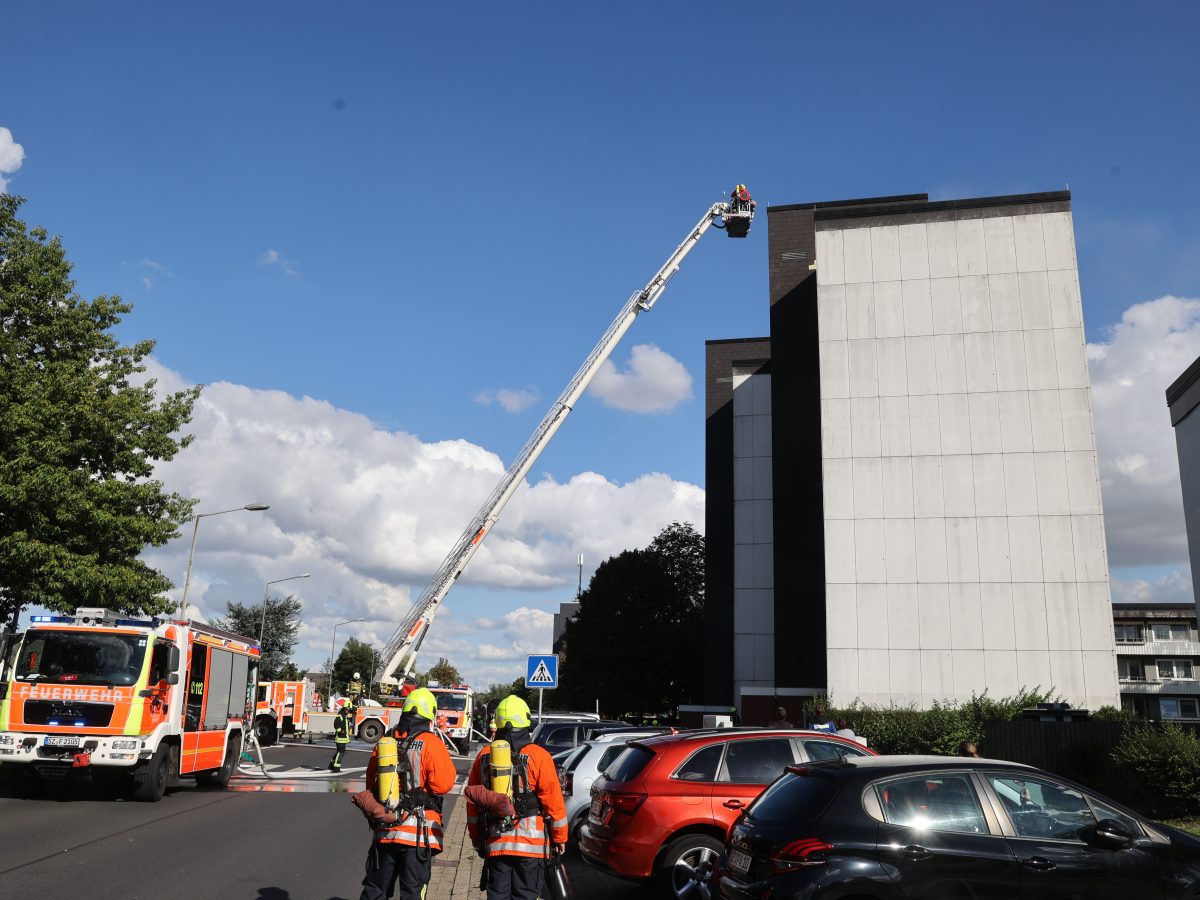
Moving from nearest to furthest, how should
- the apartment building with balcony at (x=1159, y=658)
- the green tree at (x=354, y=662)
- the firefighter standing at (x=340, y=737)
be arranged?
the firefighter standing at (x=340, y=737) → the apartment building with balcony at (x=1159, y=658) → the green tree at (x=354, y=662)

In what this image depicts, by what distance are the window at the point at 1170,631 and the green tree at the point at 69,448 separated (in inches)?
2575

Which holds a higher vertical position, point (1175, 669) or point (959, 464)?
point (959, 464)

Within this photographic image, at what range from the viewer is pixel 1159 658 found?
64188 millimetres

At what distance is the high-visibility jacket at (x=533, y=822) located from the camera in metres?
6.15

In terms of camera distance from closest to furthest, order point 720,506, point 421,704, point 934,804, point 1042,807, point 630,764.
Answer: point 934,804, point 1042,807, point 421,704, point 630,764, point 720,506

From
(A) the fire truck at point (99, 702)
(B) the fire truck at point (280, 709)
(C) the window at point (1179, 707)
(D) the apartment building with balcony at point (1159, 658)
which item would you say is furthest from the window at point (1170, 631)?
(A) the fire truck at point (99, 702)

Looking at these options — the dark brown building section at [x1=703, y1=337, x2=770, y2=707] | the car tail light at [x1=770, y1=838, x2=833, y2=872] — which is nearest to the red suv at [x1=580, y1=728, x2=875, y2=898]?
the car tail light at [x1=770, y1=838, x2=833, y2=872]

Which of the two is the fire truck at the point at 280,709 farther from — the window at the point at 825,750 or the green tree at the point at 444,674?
the green tree at the point at 444,674

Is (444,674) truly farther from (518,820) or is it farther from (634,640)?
(518,820)

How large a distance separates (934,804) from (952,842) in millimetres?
243

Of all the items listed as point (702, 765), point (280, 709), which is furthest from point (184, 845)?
point (280, 709)

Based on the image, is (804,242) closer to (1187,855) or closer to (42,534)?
(42,534)

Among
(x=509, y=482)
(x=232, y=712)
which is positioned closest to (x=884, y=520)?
(x=509, y=482)

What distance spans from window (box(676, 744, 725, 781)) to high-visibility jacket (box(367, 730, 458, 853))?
2505 millimetres
